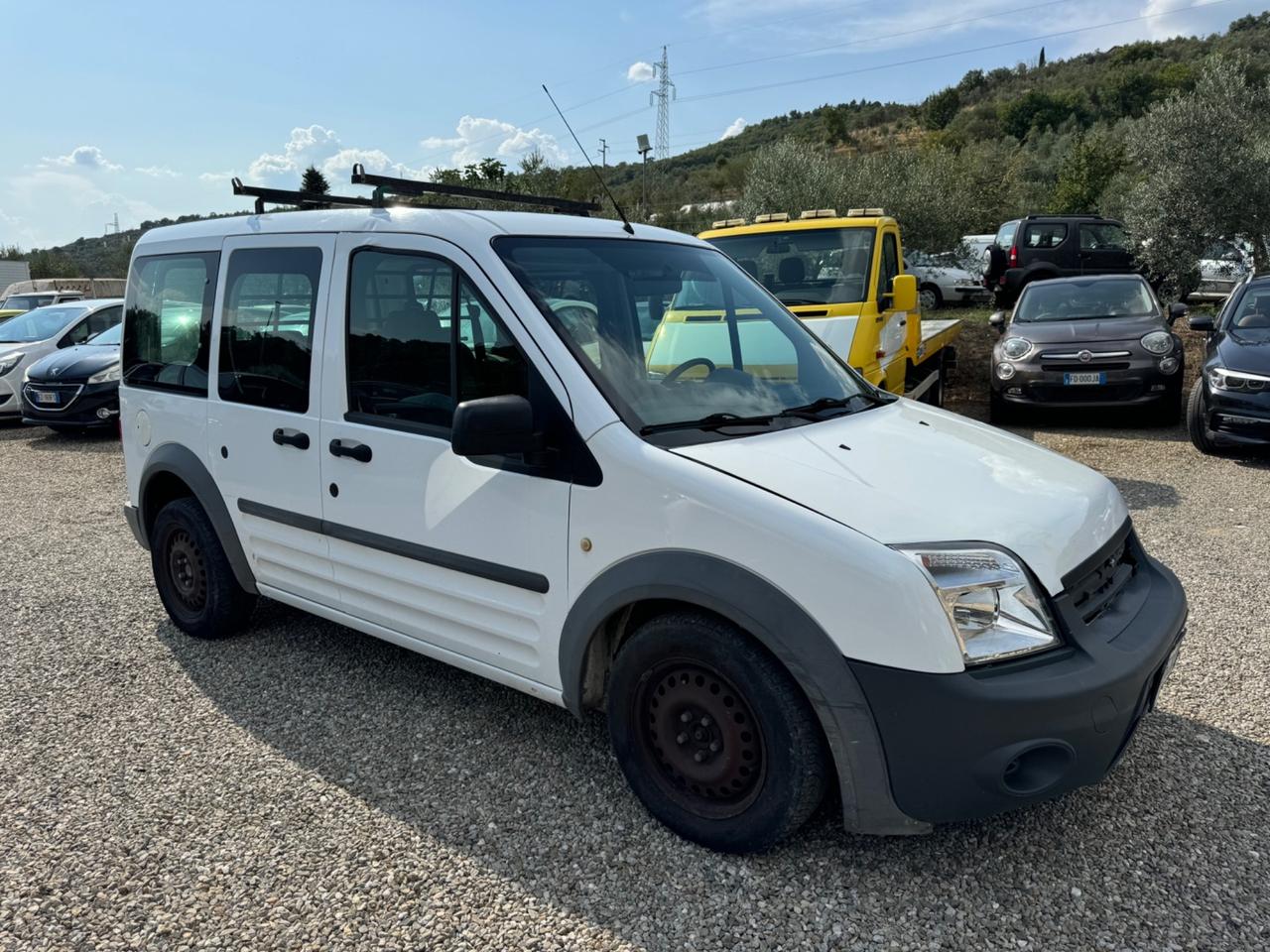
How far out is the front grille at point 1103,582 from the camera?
2535 mm

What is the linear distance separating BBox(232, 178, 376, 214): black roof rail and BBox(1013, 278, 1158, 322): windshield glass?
26.2ft

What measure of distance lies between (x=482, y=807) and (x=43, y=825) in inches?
56.9

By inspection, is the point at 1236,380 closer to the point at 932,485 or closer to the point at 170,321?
the point at 932,485

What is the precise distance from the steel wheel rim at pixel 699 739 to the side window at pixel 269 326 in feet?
6.22

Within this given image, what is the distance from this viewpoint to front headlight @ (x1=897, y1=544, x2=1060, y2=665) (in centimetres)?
226

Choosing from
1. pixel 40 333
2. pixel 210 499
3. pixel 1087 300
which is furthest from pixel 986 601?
pixel 40 333

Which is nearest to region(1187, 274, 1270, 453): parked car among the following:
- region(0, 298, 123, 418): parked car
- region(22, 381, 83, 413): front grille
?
region(22, 381, 83, 413): front grille

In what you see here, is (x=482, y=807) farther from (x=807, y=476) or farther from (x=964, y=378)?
(x=964, y=378)

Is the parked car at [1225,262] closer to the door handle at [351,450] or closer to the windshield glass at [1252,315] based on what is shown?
the windshield glass at [1252,315]

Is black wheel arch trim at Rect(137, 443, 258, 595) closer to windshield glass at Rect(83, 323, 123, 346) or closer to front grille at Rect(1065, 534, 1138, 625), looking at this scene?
front grille at Rect(1065, 534, 1138, 625)

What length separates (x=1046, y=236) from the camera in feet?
59.2

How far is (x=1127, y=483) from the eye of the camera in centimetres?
724

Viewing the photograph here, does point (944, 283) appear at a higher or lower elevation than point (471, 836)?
higher

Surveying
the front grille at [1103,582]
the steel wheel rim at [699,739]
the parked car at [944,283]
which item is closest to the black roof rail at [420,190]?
the steel wheel rim at [699,739]
